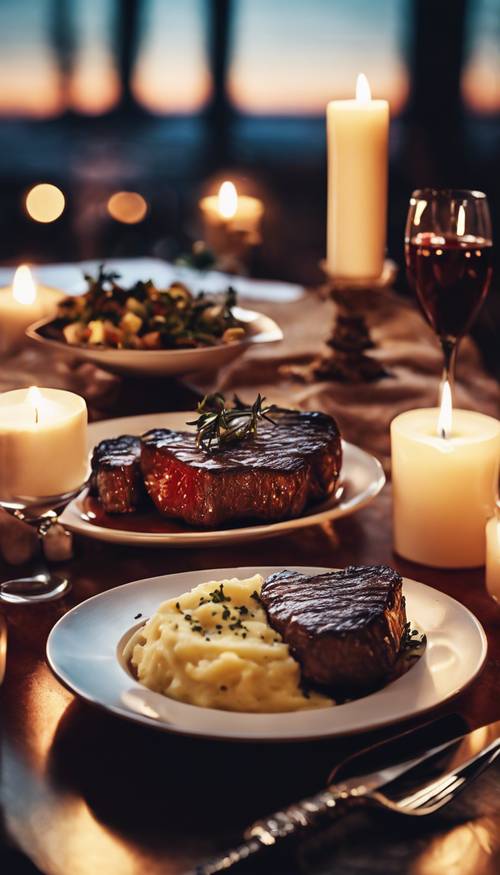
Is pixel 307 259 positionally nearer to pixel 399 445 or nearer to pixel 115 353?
pixel 115 353

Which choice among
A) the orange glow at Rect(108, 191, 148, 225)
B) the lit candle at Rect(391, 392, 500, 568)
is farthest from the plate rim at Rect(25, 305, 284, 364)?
the orange glow at Rect(108, 191, 148, 225)

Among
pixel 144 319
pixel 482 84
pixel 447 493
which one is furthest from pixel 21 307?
pixel 482 84

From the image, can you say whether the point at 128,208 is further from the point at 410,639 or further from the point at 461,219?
the point at 410,639

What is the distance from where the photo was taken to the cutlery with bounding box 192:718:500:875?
957mm

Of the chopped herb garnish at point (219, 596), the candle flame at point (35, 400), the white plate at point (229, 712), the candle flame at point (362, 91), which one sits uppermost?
the candle flame at point (362, 91)

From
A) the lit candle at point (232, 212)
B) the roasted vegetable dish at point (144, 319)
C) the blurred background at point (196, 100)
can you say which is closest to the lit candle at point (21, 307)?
the roasted vegetable dish at point (144, 319)

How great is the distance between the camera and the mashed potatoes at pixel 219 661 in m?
1.19

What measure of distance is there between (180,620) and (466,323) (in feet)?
2.98

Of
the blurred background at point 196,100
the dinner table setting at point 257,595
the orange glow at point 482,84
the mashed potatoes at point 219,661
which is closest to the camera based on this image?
the dinner table setting at point 257,595

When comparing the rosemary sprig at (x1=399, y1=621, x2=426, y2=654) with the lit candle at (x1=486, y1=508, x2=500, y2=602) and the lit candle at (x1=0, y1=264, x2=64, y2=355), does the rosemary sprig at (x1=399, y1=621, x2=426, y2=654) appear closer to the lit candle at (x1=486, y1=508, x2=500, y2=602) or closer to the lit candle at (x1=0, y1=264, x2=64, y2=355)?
the lit candle at (x1=486, y1=508, x2=500, y2=602)

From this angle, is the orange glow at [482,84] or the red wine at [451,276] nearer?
the red wine at [451,276]

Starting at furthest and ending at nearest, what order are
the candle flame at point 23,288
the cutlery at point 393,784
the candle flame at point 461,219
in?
the candle flame at point 23,288
the candle flame at point 461,219
the cutlery at point 393,784

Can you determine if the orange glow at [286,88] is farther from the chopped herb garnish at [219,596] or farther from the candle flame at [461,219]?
the chopped herb garnish at [219,596]

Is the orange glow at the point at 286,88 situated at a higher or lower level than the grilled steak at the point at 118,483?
higher
